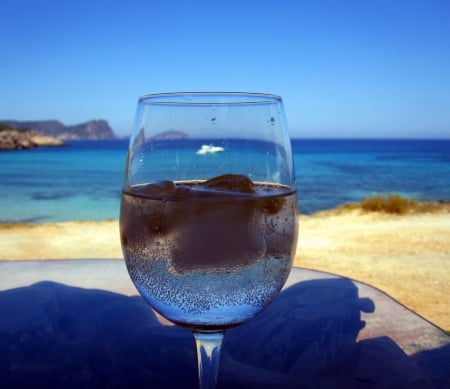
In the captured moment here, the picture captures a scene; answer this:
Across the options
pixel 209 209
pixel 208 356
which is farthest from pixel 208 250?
pixel 208 356

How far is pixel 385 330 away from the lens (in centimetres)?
110

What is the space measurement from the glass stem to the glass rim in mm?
346

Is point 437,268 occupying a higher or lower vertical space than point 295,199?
lower

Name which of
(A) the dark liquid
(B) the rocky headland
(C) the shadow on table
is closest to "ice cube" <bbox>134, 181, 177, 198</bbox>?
(A) the dark liquid

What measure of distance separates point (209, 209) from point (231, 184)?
7 centimetres

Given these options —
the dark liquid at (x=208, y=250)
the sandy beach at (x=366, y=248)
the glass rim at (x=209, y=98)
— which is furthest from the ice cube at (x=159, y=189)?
the sandy beach at (x=366, y=248)

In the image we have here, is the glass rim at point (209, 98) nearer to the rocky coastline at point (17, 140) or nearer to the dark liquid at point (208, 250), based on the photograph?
the dark liquid at point (208, 250)

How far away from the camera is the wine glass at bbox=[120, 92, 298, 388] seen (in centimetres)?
73

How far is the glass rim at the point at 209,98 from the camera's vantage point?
0.79m

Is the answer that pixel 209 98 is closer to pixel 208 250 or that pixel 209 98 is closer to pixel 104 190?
pixel 208 250

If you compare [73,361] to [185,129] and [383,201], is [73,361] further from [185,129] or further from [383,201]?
[383,201]

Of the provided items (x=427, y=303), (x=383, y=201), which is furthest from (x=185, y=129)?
(x=383, y=201)

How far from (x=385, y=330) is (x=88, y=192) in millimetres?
21492

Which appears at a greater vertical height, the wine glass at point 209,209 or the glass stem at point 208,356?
the wine glass at point 209,209
